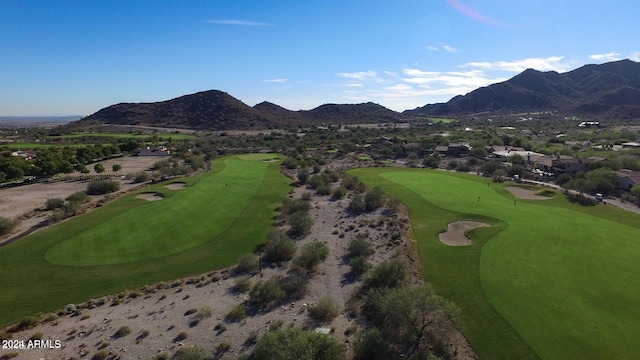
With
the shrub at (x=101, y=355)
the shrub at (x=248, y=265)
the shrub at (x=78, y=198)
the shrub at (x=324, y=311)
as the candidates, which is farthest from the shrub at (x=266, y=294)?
the shrub at (x=78, y=198)

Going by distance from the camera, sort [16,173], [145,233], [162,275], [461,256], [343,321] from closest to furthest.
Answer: [343,321]
[162,275]
[461,256]
[145,233]
[16,173]

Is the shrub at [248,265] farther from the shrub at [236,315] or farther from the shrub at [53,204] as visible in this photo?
the shrub at [53,204]

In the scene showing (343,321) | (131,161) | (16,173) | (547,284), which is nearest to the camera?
(343,321)

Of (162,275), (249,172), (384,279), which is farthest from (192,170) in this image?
(384,279)

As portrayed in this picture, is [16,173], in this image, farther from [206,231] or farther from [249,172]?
[206,231]

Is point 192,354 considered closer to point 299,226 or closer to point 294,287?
point 294,287

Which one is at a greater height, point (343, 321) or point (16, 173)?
point (16, 173)

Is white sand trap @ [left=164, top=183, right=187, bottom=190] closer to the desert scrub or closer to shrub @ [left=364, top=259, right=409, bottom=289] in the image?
the desert scrub
